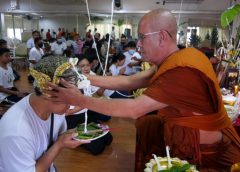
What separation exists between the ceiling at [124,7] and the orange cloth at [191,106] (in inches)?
256

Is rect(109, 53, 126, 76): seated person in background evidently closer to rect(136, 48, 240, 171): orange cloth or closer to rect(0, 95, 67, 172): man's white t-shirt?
rect(136, 48, 240, 171): orange cloth

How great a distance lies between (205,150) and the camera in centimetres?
128

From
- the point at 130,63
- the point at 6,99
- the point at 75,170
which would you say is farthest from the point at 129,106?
the point at 130,63

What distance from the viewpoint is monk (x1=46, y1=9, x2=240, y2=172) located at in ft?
3.61

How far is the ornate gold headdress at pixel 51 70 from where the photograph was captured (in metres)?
0.95

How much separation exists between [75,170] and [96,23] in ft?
22.5

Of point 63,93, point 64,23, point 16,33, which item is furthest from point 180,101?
point 16,33

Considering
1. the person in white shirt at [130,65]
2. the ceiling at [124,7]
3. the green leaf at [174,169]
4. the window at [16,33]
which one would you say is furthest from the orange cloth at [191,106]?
the window at [16,33]

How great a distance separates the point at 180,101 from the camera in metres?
1.14

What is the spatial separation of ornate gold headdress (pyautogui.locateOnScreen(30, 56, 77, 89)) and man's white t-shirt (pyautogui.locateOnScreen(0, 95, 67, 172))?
135mm

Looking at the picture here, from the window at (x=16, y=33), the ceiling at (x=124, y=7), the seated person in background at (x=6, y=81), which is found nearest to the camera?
the seated person in background at (x=6, y=81)

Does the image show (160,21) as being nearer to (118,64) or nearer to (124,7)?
(118,64)

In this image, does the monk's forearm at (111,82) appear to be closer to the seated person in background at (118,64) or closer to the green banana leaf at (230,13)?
the green banana leaf at (230,13)

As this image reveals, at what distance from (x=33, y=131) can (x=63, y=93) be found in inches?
7.9
